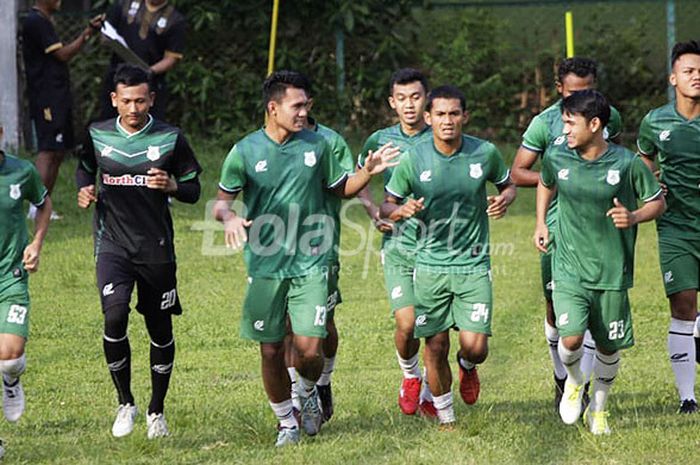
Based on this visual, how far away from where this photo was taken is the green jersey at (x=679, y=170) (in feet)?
30.9

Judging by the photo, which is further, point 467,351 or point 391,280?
point 391,280

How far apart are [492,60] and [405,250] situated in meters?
12.3

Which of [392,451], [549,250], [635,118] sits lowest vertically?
[635,118]

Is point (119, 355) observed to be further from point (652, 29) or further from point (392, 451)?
point (652, 29)

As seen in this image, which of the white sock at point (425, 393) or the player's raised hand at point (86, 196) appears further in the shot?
the white sock at point (425, 393)

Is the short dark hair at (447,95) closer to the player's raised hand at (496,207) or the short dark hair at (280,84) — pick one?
the player's raised hand at (496,207)

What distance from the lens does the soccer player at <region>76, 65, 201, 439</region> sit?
8.76 meters

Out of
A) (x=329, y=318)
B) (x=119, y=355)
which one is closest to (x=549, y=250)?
(x=329, y=318)

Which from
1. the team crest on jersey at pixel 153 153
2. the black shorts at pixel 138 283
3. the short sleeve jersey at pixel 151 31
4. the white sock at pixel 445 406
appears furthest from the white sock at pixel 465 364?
the short sleeve jersey at pixel 151 31

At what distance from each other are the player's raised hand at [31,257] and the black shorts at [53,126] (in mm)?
7216

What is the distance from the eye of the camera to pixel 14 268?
27.6 feet

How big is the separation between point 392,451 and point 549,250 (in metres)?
1.71

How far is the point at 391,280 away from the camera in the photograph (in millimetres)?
9586

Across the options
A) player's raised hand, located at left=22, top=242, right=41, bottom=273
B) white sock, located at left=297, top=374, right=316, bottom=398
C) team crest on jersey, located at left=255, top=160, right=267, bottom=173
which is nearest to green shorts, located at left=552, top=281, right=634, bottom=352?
white sock, located at left=297, top=374, right=316, bottom=398
